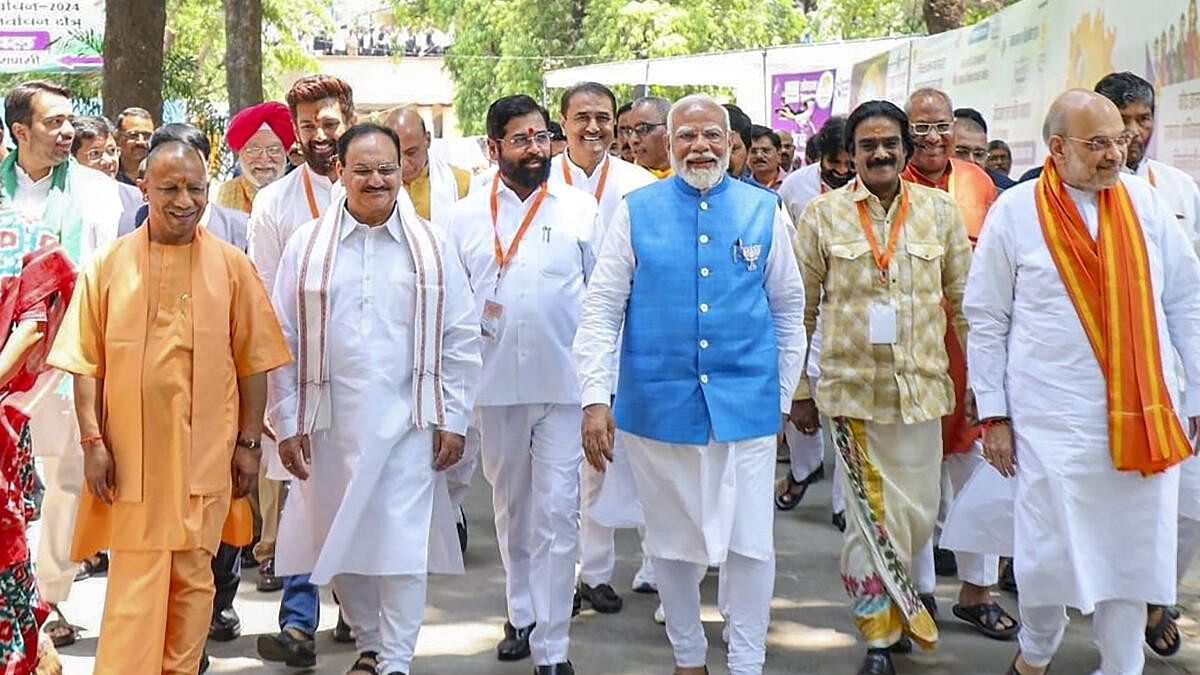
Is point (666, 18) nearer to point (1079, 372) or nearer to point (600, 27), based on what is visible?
point (600, 27)

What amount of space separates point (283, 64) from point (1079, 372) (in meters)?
30.1

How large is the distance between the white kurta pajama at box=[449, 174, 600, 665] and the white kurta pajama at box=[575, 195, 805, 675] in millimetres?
505

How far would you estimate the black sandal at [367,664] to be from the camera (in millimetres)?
6023

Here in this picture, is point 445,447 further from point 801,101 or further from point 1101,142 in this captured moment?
point 801,101

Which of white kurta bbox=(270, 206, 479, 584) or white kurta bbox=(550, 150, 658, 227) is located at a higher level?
white kurta bbox=(550, 150, 658, 227)

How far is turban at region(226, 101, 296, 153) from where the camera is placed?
7.63 m

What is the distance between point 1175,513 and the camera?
5.78 meters

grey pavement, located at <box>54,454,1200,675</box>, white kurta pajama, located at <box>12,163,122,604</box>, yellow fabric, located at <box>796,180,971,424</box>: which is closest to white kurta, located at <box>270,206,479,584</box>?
grey pavement, located at <box>54,454,1200,675</box>

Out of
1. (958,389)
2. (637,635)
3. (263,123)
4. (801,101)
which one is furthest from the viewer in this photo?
(801,101)

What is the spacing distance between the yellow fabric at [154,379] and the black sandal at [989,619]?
3.28 meters

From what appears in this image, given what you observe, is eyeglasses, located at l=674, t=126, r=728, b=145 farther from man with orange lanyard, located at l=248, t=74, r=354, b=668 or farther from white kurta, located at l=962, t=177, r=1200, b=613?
man with orange lanyard, located at l=248, t=74, r=354, b=668

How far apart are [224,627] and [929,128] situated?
3.84 m

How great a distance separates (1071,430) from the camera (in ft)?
18.6

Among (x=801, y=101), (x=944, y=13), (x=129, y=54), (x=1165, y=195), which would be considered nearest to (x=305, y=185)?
(x=1165, y=195)
